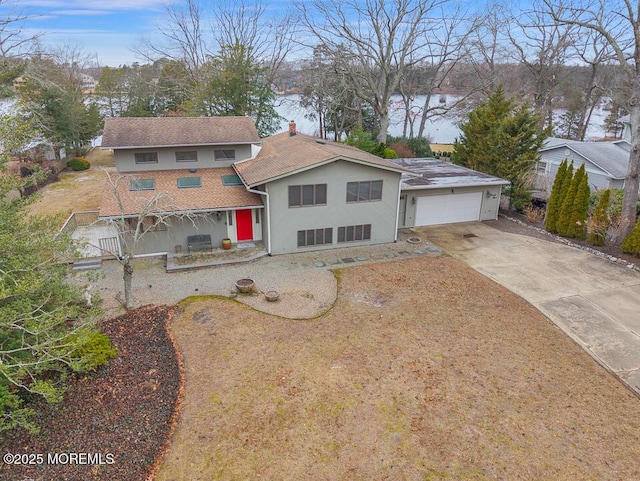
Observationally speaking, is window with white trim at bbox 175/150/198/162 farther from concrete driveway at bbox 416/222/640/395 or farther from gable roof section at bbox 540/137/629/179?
gable roof section at bbox 540/137/629/179

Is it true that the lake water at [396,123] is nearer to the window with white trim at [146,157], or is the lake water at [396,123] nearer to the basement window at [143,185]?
the window with white trim at [146,157]

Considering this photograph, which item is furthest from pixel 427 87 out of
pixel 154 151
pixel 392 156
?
pixel 154 151

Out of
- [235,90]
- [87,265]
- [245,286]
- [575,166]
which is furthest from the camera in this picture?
[235,90]

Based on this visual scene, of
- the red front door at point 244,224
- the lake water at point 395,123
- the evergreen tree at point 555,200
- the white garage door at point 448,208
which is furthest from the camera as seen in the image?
the lake water at point 395,123

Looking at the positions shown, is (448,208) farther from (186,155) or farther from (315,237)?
(186,155)

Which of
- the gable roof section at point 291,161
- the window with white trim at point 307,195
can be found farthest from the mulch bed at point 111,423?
the gable roof section at point 291,161

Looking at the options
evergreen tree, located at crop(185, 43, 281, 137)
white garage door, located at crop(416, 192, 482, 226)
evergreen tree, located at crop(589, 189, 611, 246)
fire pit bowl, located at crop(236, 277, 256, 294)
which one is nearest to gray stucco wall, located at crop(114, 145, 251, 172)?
fire pit bowl, located at crop(236, 277, 256, 294)

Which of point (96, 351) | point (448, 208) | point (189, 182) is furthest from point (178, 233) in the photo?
point (448, 208)
